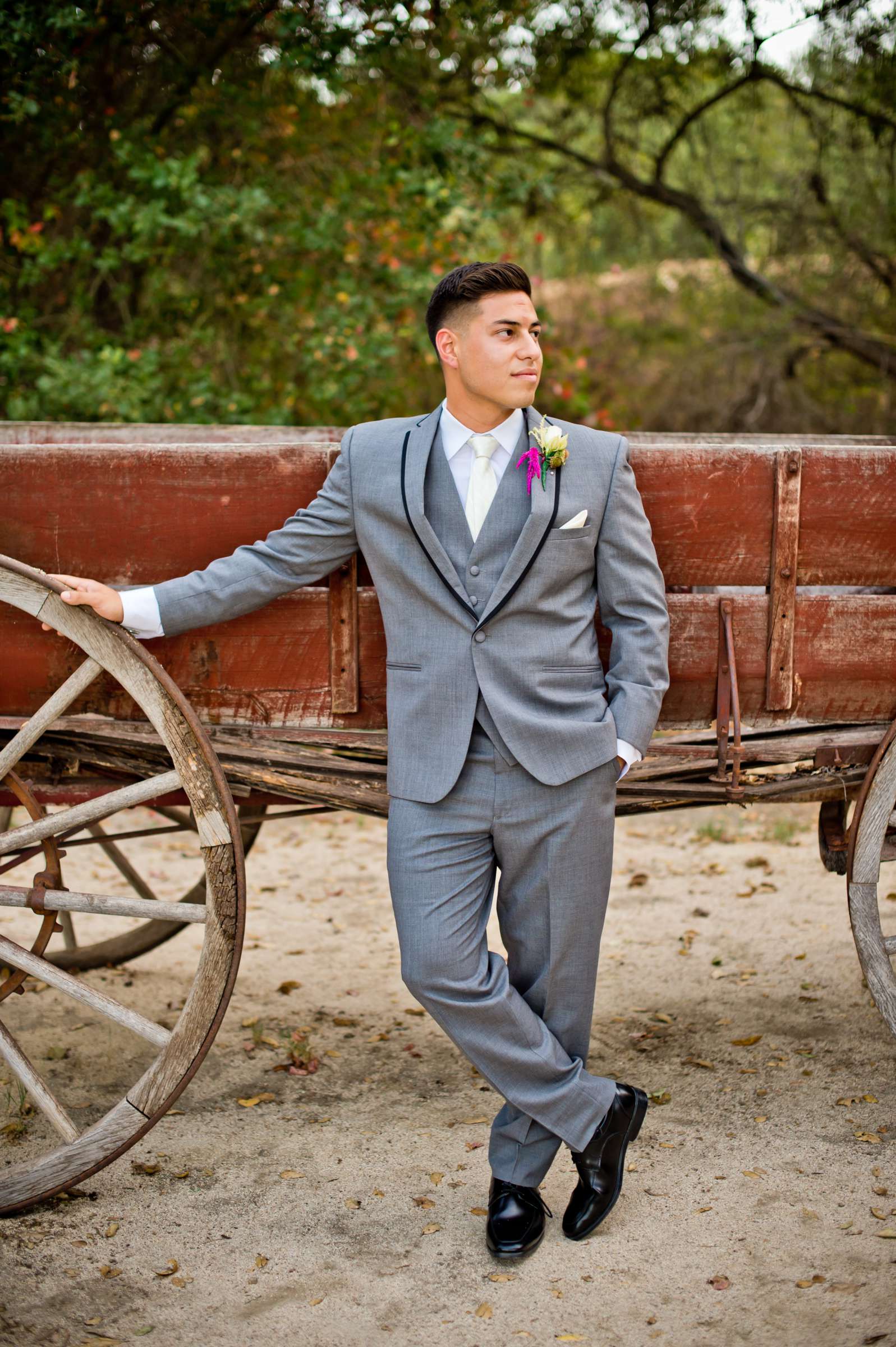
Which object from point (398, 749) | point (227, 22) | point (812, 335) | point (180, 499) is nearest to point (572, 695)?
point (398, 749)

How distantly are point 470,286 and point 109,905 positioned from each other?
60.4 inches

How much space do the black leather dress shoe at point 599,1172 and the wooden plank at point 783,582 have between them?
961 millimetres

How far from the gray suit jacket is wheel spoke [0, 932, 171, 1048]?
2.38 feet

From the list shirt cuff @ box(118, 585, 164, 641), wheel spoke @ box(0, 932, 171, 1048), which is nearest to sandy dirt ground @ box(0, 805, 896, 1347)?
wheel spoke @ box(0, 932, 171, 1048)

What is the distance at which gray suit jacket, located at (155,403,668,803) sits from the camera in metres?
2.37

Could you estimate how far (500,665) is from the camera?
7.80 ft

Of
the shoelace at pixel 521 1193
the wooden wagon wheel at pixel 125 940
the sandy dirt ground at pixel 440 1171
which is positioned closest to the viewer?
the sandy dirt ground at pixel 440 1171

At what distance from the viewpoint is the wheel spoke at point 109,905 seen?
2.49m

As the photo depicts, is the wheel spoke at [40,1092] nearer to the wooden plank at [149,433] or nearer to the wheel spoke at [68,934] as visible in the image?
the wheel spoke at [68,934]

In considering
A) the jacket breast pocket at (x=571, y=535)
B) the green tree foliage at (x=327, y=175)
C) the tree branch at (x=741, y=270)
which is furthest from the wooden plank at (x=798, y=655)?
the tree branch at (x=741, y=270)

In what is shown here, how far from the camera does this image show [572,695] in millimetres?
2400

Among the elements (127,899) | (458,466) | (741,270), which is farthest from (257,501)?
(741,270)

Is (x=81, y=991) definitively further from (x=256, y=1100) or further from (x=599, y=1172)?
(x=599, y=1172)

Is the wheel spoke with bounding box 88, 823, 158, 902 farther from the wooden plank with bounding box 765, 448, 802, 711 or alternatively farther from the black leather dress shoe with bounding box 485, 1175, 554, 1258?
the wooden plank with bounding box 765, 448, 802, 711
